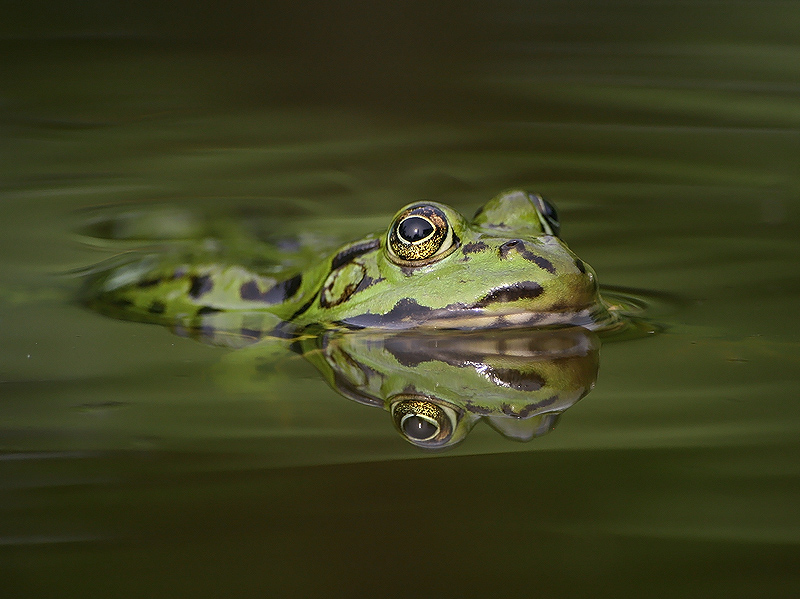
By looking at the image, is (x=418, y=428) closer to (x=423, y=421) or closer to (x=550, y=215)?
(x=423, y=421)

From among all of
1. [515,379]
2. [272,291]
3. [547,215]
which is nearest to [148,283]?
[272,291]

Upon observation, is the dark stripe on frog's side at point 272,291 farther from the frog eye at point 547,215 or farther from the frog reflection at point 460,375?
the frog eye at point 547,215

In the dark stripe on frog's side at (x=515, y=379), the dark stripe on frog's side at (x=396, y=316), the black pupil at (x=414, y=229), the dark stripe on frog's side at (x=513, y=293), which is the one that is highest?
the black pupil at (x=414, y=229)

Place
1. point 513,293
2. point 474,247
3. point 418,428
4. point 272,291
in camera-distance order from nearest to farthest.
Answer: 1. point 418,428
2. point 513,293
3. point 474,247
4. point 272,291

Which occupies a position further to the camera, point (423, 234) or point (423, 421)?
point (423, 234)

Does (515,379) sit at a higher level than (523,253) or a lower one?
lower

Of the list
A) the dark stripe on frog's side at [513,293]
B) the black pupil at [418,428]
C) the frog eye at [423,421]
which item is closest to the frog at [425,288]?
the dark stripe on frog's side at [513,293]

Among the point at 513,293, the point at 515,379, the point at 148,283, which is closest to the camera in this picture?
the point at 515,379
